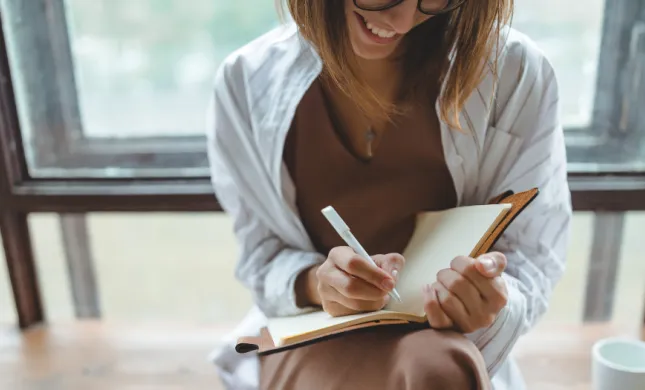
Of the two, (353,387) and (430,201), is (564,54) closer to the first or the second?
(430,201)

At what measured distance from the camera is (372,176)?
0.88 meters

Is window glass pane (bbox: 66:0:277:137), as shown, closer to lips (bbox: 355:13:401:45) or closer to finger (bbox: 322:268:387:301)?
lips (bbox: 355:13:401:45)

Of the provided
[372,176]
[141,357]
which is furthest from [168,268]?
[372,176]

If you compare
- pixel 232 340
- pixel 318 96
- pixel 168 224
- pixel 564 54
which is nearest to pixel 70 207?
pixel 168 224

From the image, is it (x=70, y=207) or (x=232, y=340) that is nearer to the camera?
(x=232, y=340)

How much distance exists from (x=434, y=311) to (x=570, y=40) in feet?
2.15

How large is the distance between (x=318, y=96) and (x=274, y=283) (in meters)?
0.26

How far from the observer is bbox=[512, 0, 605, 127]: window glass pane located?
1116 mm

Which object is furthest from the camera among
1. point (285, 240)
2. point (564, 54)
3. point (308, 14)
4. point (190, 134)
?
point (190, 134)

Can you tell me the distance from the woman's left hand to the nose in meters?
0.25

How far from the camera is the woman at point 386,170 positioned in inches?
28.3

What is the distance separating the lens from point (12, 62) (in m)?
1.17

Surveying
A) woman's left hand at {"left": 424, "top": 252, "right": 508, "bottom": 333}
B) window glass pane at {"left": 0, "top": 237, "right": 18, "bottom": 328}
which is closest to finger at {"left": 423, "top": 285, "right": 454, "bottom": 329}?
woman's left hand at {"left": 424, "top": 252, "right": 508, "bottom": 333}

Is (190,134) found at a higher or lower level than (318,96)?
lower
